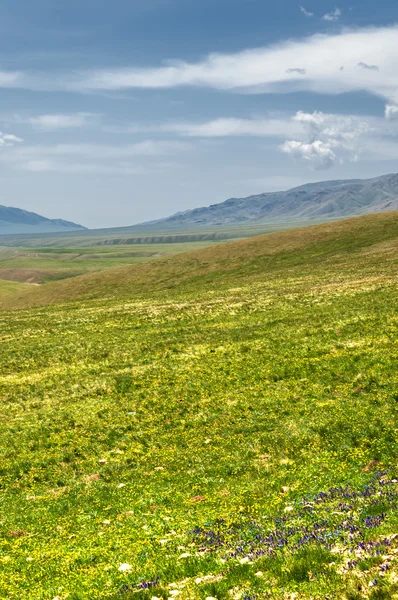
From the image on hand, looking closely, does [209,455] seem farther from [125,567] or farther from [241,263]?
[241,263]

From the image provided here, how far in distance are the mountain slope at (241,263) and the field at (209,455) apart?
31.2m

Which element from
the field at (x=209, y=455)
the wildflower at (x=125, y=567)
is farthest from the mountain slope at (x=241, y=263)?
the wildflower at (x=125, y=567)

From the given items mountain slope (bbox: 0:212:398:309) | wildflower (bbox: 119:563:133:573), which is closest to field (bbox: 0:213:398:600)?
wildflower (bbox: 119:563:133:573)

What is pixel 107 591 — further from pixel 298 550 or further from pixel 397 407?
pixel 397 407

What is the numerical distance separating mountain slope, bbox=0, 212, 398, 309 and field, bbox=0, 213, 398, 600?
3119 cm

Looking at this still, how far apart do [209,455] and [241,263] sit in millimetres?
82904

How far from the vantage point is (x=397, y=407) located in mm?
22922

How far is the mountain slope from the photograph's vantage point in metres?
88.0

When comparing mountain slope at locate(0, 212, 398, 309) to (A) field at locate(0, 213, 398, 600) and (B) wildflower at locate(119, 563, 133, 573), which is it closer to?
(A) field at locate(0, 213, 398, 600)

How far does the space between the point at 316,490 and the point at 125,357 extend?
90.4ft

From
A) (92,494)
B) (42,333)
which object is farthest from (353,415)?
(42,333)

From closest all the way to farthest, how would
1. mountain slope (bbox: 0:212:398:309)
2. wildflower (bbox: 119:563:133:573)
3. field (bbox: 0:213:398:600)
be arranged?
field (bbox: 0:213:398:600) → wildflower (bbox: 119:563:133:573) → mountain slope (bbox: 0:212:398:309)

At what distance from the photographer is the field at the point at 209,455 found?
1184 cm

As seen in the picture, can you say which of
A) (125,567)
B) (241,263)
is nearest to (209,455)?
(125,567)
